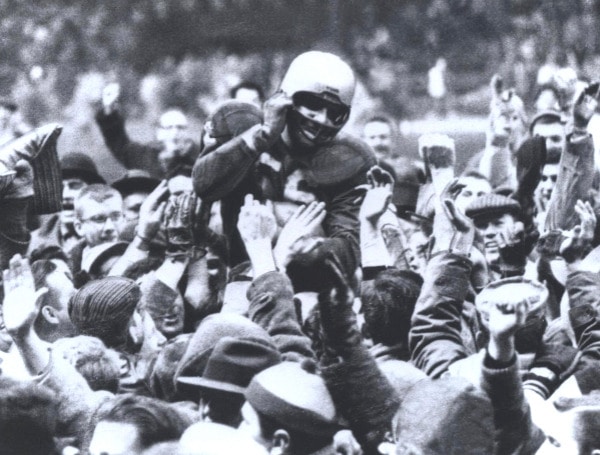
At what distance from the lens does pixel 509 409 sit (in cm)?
449

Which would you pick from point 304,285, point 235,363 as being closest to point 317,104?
point 304,285

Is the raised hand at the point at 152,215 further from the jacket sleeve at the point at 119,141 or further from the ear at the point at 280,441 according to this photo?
the ear at the point at 280,441

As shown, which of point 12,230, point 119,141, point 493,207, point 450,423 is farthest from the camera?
point 119,141

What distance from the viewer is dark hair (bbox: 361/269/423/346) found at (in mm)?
5602

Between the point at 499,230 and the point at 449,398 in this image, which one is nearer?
the point at 449,398

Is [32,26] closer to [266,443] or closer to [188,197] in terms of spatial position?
[188,197]

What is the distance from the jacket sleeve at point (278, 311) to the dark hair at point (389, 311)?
32 centimetres

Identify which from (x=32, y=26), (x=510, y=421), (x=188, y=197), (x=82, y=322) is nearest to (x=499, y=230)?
(x=188, y=197)

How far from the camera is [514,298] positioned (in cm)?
443

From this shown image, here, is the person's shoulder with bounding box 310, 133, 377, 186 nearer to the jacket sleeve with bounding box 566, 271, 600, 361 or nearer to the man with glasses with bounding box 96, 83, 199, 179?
the jacket sleeve with bounding box 566, 271, 600, 361

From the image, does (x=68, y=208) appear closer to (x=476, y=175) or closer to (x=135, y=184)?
(x=135, y=184)

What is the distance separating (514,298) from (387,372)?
0.71 metres


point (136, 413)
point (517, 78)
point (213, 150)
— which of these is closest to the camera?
point (136, 413)

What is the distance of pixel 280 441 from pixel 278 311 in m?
1.03
